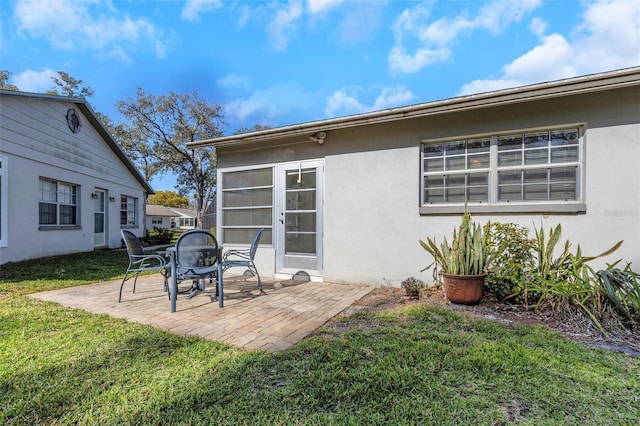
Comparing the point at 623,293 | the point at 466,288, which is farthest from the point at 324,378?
the point at 623,293

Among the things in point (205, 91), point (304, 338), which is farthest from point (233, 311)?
point (205, 91)

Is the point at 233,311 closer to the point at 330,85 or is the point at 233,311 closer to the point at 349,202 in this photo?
the point at 349,202

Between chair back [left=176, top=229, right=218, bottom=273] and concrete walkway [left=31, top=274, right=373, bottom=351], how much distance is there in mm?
571

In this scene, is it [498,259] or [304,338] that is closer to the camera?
[304,338]

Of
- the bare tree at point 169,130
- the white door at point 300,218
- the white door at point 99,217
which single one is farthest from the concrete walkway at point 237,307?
the bare tree at point 169,130

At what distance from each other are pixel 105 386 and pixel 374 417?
188cm

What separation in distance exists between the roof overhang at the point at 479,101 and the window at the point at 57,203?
23.2 ft

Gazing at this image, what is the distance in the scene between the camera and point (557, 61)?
8281 millimetres

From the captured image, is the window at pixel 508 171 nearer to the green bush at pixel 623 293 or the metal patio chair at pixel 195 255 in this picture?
the green bush at pixel 623 293

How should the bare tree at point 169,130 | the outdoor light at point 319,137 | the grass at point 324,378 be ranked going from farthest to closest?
the bare tree at point 169,130
the outdoor light at point 319,137
the grass at point 324,378

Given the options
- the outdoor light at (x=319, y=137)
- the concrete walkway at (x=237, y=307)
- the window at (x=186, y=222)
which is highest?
the outdoor light at (x=319, y=137)

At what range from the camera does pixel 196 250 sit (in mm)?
4031

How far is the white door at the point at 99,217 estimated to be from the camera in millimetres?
10812

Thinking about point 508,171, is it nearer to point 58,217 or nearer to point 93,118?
point 58,217
